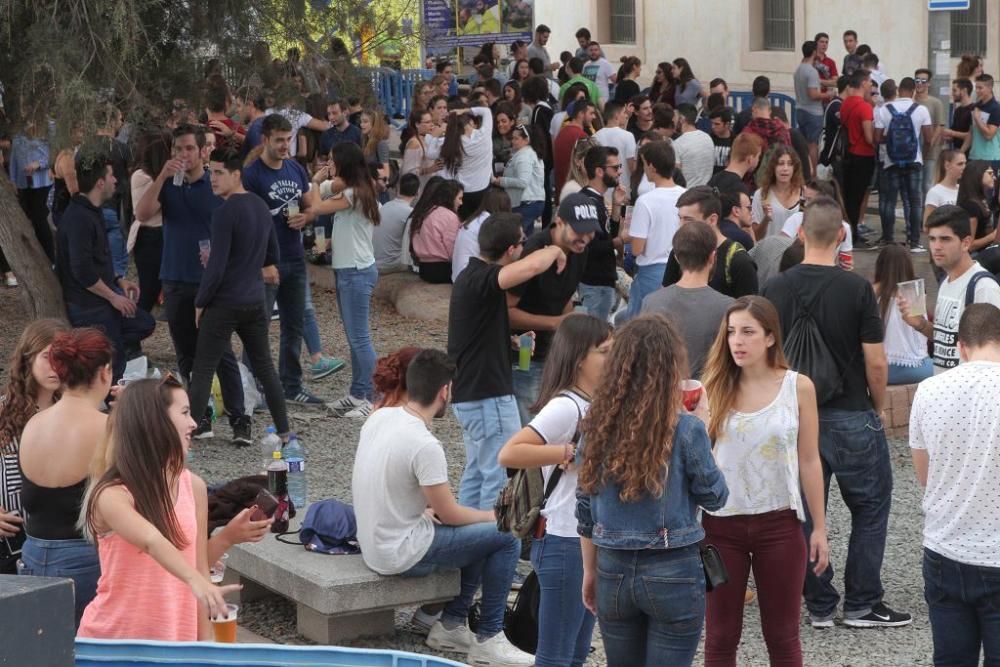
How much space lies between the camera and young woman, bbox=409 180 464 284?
12.2 meters

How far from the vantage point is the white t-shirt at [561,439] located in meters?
5.08

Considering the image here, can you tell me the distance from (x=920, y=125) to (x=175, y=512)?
11.8 m

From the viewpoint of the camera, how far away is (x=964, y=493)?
197 inches

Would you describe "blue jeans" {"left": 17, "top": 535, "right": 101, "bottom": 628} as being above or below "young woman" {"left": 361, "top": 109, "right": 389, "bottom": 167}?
below

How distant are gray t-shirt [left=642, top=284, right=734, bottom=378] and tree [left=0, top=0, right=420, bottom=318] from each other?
10.6 ft

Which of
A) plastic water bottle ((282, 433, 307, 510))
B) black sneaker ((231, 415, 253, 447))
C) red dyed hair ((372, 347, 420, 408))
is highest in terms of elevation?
red dyed hair ((372, 347, 420, 408))

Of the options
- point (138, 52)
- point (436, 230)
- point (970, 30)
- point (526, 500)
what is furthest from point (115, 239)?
point (970, 30)

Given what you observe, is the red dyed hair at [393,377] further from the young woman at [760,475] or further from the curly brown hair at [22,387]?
the young woman at [760,475]

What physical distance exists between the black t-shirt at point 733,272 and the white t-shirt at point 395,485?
74.2 inches

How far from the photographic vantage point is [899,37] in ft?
80.2

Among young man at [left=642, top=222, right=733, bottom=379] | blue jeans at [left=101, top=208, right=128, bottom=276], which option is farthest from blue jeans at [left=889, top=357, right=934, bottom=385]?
blue jeans at [left=101, top=208, right=128, bottom=276]

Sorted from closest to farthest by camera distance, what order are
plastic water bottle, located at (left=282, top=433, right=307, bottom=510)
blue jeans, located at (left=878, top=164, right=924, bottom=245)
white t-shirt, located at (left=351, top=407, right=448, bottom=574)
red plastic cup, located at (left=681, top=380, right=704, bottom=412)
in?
red plastic cup, located at (left=681, top=380, right=704, bottom=412)
white t-shirt, located at (left=351, top=407, right=448, bottom=574)
plastic water bottle, located at (left=282, top=433, right=307, bottom=510)
blue jeans, located at (left=878, top=164, right=924, bottom=245)

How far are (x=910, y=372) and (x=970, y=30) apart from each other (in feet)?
52.3

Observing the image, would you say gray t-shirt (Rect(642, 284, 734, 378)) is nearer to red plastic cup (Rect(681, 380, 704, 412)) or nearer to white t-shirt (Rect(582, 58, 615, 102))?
red plastic cup (Rect(681, 380, 704, 412))
